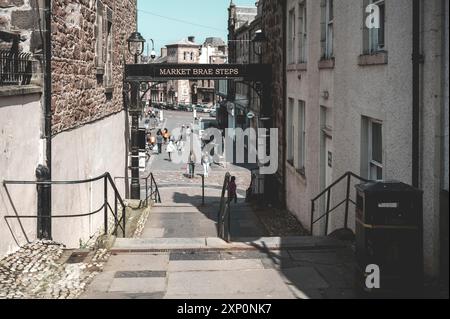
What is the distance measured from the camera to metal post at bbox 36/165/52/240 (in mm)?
10250

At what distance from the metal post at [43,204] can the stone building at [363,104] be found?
5.11m

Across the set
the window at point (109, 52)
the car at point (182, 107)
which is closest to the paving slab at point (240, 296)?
the window at point (109, 52)

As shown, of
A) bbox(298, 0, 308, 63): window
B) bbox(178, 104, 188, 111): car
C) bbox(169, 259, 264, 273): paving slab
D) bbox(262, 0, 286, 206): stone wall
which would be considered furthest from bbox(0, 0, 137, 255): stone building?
bbox(178, 104, 188, 111): car

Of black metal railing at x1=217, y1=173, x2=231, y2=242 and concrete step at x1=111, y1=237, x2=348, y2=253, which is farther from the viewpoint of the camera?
black metal railing at x1=217, y1=173, x2=231, y2=242

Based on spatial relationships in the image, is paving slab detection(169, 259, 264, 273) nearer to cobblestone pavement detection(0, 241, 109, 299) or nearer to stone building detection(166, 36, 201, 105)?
cobblestone pavement detection(0, 241, 109, 299)

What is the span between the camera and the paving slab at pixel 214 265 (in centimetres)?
830

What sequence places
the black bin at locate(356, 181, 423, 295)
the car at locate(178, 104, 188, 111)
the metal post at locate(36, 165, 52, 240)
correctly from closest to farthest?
the black bin at locate(356, 181, 423, 295) < the metal post at locate(36, 165, 52, 240) < the car at locate(178, 104, 188, 111)

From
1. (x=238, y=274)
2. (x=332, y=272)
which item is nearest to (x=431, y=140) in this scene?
(x=332, y=272)

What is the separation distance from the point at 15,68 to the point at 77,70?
11.5 ft

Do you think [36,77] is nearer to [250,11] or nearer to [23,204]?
[23,204]

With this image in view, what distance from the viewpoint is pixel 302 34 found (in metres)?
16.0

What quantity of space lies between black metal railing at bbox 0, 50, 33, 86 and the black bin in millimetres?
5592

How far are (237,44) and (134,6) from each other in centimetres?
2904
